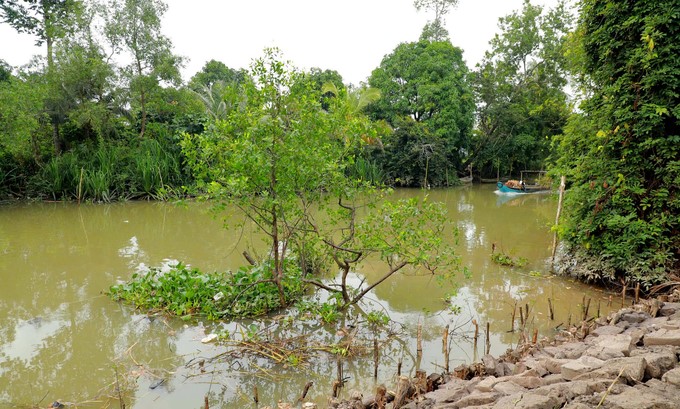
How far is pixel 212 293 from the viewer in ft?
18.4

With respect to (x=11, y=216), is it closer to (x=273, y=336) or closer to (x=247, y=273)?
(x=247, y=273)

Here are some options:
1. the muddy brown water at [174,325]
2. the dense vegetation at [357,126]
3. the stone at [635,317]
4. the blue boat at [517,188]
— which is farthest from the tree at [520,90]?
the stone at [635,317]

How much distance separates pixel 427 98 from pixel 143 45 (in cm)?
1302

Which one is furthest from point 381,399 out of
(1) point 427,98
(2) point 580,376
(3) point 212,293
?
(1) point 427,98

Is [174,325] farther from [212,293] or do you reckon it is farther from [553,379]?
[553,379]

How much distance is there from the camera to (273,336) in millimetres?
4914

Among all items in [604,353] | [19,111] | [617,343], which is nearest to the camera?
[604,353]

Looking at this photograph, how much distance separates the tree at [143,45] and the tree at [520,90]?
15684 millimetres

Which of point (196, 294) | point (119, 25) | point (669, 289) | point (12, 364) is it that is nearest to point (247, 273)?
point (196, 294)

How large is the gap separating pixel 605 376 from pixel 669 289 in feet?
12.4

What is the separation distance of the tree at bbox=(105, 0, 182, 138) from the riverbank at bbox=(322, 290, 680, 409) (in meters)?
16.5

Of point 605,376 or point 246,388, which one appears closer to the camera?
point 605,376

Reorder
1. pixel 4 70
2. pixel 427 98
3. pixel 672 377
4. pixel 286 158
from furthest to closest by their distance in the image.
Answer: pixel 427 98, pixel 4 70, pixel 286 158, pixel 672 377

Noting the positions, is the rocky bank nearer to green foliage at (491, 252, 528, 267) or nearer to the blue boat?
green foliage at (491, 252, 528, 267)
